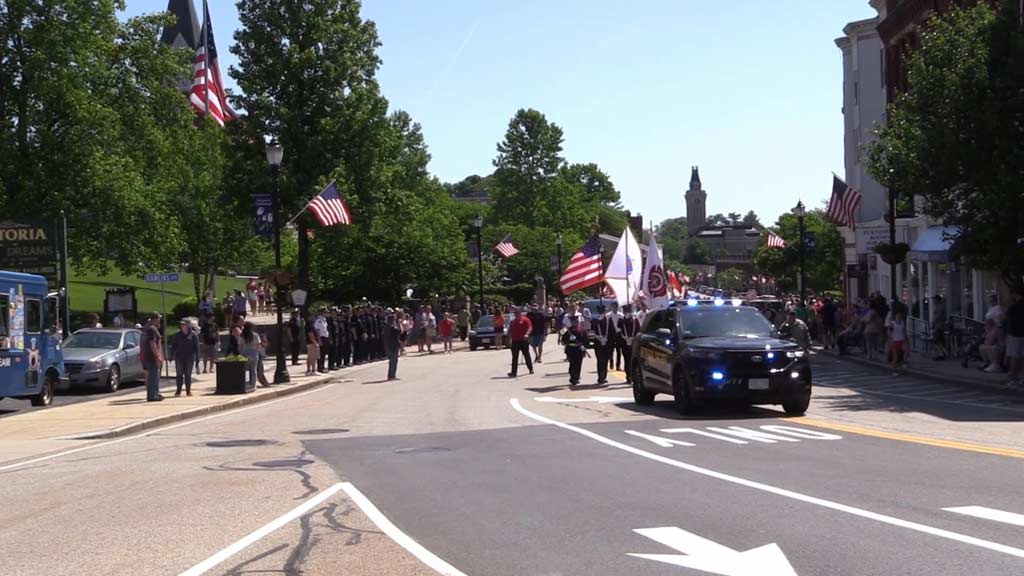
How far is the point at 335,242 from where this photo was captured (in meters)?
53.2

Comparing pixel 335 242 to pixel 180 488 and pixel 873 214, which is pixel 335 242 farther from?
pixel 180 488

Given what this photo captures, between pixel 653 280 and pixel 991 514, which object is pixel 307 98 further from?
pixel 991 514

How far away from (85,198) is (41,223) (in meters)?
8.78

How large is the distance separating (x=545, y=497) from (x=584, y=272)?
31482 millimetres

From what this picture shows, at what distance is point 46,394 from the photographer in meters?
25.4

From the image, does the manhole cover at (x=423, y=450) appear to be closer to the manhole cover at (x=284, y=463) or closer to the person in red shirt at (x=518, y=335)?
the manhole cover at (x=284, y=463)

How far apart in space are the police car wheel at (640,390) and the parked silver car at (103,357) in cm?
1449

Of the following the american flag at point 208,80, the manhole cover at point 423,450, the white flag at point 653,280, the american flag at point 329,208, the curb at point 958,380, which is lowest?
the manhole cover at point 423,450

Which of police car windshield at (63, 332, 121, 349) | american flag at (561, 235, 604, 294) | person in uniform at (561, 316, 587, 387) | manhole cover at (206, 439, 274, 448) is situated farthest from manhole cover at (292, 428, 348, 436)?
american flag at (561, 235, 604, 294)

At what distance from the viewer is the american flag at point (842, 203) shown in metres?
44.9

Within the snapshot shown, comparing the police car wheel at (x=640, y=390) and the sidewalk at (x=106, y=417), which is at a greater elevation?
the police car wheel at (x=640, y=390)

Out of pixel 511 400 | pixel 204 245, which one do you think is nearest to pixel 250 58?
pixel 204 245

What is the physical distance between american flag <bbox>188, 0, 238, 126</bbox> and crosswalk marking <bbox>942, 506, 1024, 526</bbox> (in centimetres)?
3474

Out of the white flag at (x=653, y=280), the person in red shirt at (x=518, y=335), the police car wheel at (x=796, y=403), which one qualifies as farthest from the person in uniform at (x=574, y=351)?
the police car wheel at (x=796, y=403)
